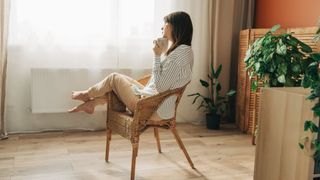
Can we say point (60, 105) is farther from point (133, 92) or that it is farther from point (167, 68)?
point (167, 68)

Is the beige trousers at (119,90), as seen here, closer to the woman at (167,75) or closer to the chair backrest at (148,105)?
the woman at (167,75)

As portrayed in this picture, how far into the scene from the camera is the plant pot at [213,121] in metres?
3.65

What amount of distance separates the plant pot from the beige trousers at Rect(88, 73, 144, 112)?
1.43m

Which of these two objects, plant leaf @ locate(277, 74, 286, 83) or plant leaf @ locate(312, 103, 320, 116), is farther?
plant leaf @ locate(277, 74, 286, 83)

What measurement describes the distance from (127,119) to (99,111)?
135 centimetres

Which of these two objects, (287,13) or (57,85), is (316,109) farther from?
(57,85)

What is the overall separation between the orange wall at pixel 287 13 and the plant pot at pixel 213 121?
1.17m

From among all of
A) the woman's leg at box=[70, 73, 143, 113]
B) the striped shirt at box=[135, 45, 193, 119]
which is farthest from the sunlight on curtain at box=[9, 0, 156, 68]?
the striped shirt at box=[135, 45, 193, 119]

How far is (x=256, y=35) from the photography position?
3254 mm

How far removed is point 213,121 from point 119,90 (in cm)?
158

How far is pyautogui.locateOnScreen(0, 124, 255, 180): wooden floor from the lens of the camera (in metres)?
2.33

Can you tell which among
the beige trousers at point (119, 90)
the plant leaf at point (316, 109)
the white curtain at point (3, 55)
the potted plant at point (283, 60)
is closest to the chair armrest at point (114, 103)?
the beige trousers at point (119, 90)

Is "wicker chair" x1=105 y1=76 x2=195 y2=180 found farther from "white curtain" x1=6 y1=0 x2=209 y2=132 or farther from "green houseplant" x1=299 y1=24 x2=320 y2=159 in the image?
"white curtain" x1=6 y1=0 x2=209 y2=132

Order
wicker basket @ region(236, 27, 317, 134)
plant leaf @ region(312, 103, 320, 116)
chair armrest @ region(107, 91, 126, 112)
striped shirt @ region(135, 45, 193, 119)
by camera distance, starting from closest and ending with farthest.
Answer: plant leaf @ region(312, 103, 320, 116)
striped shirt @ region(135, 45, 193, 119)
chair armrest @ region(107, 91, 126, 112)
wicker basket @ region(236, 27, 317, 134)
